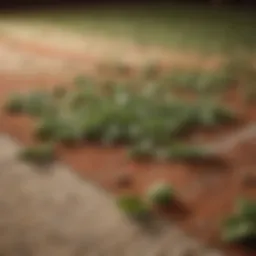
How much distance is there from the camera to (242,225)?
165 centimetres

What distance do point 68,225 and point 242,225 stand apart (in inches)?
18.3

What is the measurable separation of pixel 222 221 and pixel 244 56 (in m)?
1.53

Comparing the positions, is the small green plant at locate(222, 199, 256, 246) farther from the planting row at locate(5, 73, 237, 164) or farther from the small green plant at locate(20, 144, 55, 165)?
the small green plant at locate(20, 144, 55, 165)

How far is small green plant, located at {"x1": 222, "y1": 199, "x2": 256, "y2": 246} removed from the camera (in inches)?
63.2

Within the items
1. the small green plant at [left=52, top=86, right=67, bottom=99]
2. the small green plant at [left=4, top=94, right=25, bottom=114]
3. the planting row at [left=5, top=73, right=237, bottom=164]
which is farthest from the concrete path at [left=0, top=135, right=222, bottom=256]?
the small green plant at [left=52, top=86, right=67, bottom=99]

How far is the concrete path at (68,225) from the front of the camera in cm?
156

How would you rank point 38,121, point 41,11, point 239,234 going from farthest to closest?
point 41,11
point 38,121
point 239,234

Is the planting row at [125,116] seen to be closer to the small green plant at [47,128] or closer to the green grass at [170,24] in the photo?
the small green plant at [47,128]

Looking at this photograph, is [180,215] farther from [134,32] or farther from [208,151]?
[134,32]

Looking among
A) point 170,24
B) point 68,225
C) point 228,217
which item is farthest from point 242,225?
point 170,24

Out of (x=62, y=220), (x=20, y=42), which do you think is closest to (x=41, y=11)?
(x=20, y=42)

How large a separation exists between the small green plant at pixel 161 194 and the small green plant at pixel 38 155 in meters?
0.38

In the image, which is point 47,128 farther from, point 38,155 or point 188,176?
point 188,176

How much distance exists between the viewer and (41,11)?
4000mm
